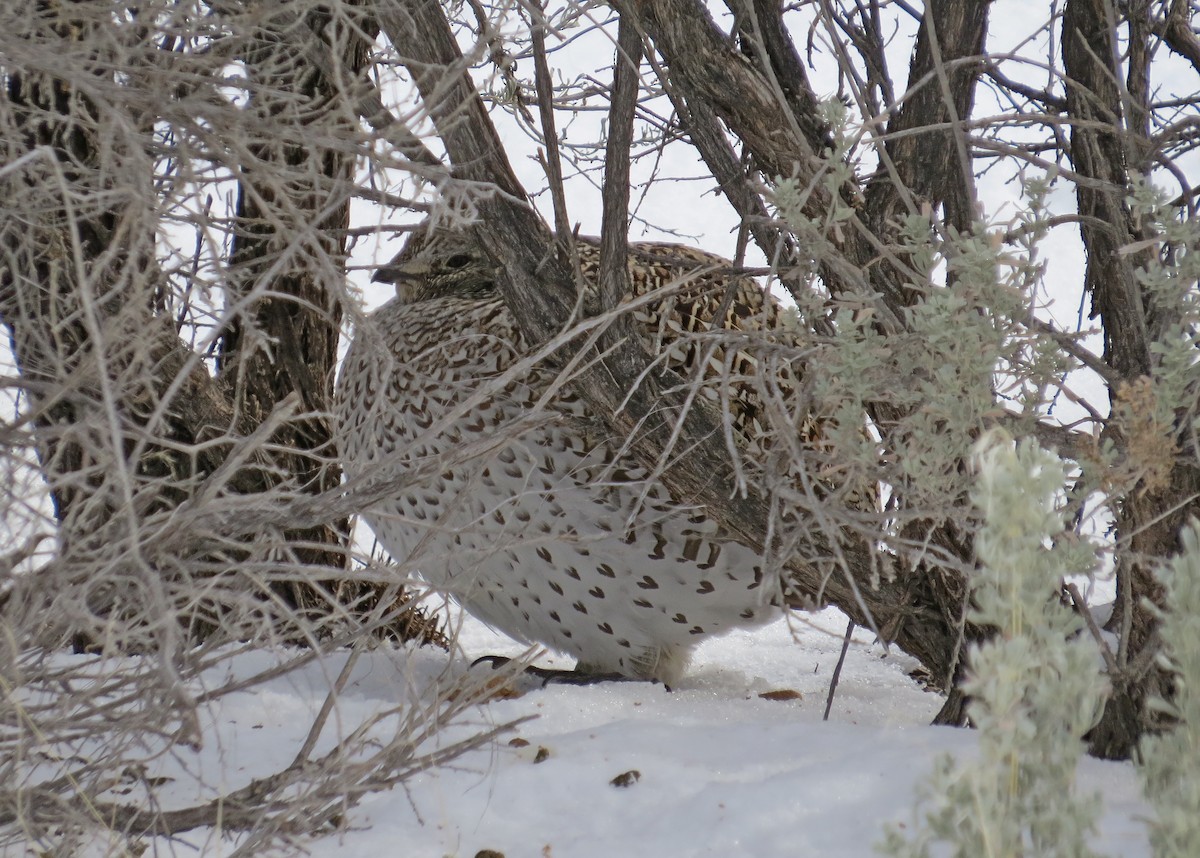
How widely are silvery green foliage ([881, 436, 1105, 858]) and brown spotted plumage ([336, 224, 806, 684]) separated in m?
1.35

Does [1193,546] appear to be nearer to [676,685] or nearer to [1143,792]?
[1143,792]

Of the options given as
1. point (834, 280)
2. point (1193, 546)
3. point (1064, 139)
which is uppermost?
point (1064, 139)

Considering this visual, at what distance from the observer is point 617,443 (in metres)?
2.61

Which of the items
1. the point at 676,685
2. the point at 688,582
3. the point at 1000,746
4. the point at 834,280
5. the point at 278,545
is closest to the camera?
the point at 1000,746

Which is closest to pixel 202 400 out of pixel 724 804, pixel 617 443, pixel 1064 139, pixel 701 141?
pixel 617 443

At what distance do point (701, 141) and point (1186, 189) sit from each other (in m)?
0.86

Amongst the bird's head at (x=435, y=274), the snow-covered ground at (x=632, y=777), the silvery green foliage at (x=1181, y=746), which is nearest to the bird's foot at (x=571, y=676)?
the snow-covered ground at (x=632, y=777)

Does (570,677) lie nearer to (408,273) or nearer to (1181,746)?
(408,273)

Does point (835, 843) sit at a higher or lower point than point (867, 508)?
lower

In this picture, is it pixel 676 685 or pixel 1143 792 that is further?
pixel 676 685

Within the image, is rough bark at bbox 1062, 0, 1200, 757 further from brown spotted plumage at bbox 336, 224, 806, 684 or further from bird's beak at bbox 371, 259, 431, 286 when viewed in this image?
bird's beak at bbox 371, 259, 431, 286

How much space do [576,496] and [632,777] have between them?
0.70m

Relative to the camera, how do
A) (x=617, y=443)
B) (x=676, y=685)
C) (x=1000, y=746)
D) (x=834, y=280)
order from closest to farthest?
(x=1000, y=746), (x=834, y=280), (x=617, y=443), (x=676, y=685)

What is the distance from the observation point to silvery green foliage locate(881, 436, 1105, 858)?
1.08 metres
